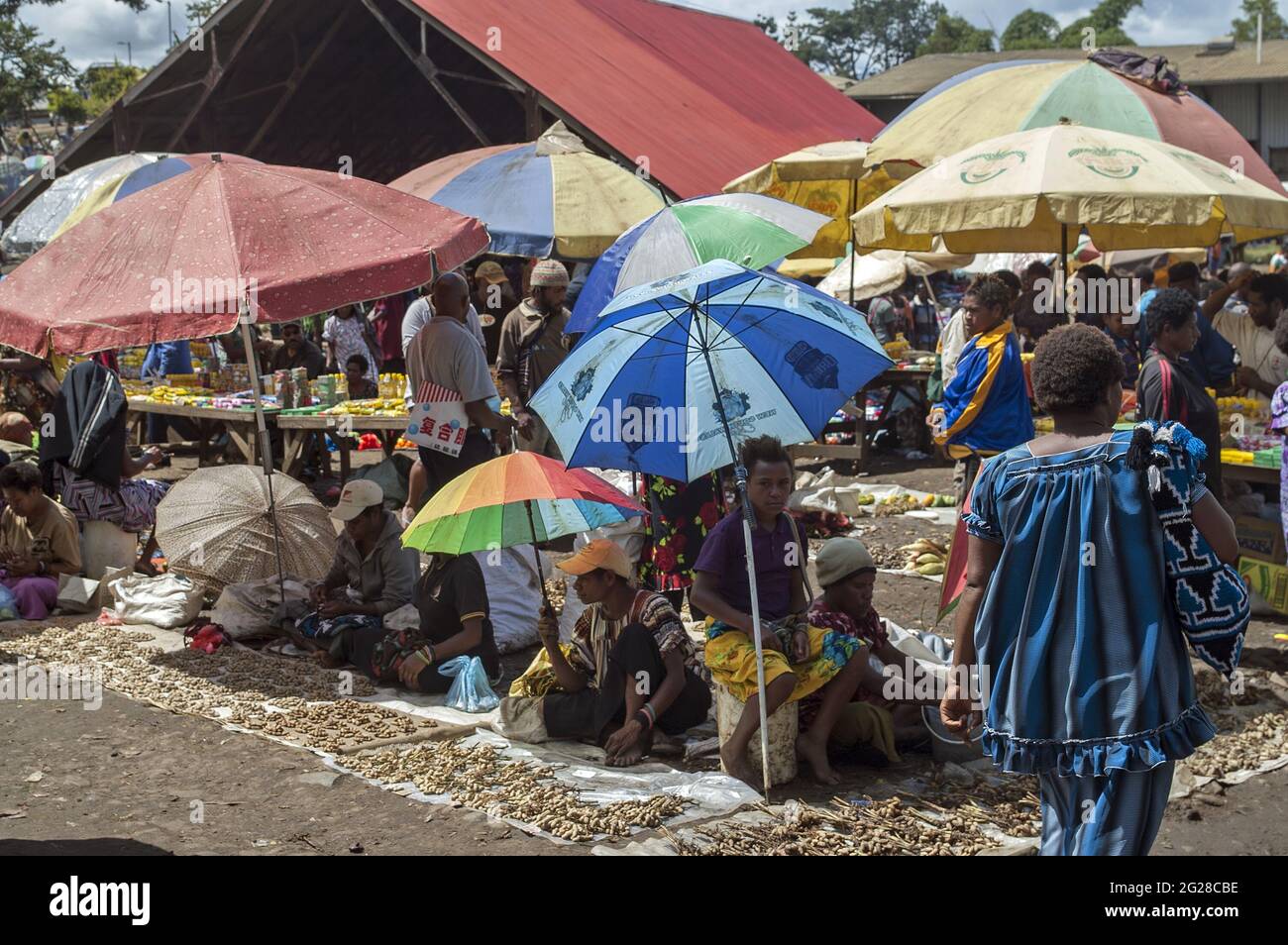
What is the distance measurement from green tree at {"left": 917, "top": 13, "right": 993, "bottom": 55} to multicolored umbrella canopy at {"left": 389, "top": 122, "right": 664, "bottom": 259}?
6228 centimetres

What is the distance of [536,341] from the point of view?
8.98 m

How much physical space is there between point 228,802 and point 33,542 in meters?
3.90

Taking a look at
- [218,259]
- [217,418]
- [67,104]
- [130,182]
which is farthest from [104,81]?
[218,259]

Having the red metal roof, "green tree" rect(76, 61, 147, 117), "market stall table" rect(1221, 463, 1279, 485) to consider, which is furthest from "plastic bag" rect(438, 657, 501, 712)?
"green tree" rect(76, 61, 147, 117)

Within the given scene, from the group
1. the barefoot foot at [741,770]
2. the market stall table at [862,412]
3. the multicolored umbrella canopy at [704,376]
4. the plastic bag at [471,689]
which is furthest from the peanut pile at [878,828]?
the market stall table at [862,412]

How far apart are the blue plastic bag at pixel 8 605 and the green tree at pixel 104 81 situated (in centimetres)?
3932

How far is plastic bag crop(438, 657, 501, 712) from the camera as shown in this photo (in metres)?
6.56

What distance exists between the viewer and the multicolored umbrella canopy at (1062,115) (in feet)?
30.3

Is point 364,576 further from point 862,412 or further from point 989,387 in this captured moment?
point 862,412

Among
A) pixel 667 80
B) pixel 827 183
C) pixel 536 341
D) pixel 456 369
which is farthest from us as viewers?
pixel 667 80

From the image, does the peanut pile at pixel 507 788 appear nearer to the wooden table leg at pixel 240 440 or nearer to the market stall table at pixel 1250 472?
the market stall table at pixel 1250 472
